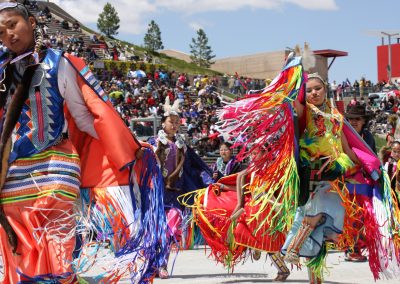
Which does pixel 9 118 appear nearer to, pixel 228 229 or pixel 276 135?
pixel 276 135

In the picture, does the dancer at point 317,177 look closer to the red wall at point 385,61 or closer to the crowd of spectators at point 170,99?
the crowd of spectators at point 170,99

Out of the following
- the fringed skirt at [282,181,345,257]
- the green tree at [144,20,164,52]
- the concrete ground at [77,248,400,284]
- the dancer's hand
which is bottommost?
the concrete ground at [77,248,400,284]

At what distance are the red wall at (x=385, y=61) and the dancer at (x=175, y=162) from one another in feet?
167

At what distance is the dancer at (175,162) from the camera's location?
307 inches

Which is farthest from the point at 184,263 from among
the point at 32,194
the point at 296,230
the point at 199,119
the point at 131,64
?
the point at 131,64

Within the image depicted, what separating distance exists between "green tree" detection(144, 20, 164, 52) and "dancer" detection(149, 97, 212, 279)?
7624 cm

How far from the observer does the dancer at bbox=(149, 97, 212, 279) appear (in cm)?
780

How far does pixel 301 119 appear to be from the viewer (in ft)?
16.6

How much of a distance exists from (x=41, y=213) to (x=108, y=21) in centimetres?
7352

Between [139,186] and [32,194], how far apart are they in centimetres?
65

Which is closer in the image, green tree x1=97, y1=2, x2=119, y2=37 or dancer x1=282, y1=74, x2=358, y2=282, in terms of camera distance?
dancer x1=282, y1=74, x2=358, y2=282

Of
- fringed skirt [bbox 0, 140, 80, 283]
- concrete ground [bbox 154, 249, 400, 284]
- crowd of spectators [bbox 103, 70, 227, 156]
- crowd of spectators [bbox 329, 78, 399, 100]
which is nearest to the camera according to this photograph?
fringed skirt [bbox 0, 140, 80, 283]

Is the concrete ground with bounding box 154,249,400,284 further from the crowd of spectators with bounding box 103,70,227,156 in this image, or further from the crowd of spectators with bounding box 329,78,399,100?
the crowd of spectators with bounding box 329,78,399,100

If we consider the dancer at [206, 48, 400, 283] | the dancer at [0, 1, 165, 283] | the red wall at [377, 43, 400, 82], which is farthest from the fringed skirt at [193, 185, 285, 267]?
the red wall at [377, 43, 400, 82]
